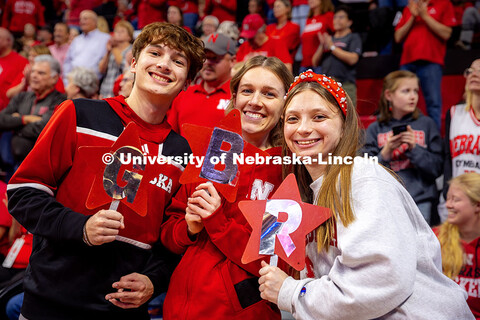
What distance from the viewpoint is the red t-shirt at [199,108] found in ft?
11.5

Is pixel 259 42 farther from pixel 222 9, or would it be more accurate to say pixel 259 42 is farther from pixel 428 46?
pixel 222 9

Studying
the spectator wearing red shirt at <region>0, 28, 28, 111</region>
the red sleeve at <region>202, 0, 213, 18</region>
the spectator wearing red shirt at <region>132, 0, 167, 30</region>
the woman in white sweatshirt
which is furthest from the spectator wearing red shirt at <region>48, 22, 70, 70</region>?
the woman in white sweatshirt

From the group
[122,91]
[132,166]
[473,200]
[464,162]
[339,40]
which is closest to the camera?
[132,166]

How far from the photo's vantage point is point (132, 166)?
1.72 m

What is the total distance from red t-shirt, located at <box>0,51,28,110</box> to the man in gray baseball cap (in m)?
3.99

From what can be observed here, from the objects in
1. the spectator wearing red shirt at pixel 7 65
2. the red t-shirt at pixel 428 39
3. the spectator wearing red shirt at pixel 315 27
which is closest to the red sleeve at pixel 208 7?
the spectator wearing red shirt at pixel 315 27

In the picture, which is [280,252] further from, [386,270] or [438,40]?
[438,40]

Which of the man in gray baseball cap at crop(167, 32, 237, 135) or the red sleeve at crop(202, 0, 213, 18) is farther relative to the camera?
the red sleeve at crop(202, 0, 213, 18)

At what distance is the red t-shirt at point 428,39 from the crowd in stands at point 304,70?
0.5 inches

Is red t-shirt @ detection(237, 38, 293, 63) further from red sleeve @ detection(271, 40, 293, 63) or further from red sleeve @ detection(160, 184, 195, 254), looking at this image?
red sleeve @ detection(160, 184, 195, 254)

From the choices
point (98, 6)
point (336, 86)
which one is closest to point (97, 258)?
point (336, 86)

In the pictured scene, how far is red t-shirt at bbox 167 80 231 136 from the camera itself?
350 centimetres

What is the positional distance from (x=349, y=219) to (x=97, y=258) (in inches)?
38.6

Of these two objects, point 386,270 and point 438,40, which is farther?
point 438,40
